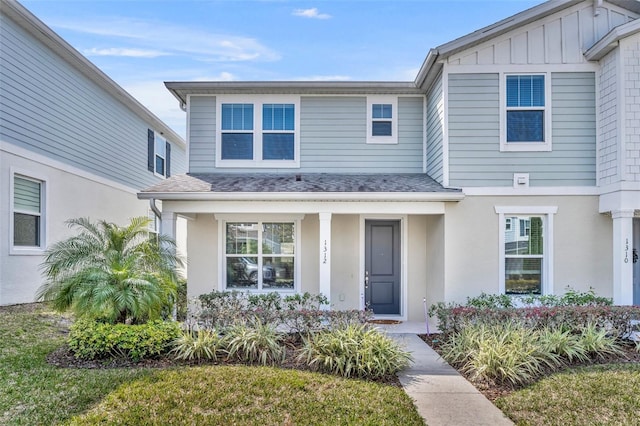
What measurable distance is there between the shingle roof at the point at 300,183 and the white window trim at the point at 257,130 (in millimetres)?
287

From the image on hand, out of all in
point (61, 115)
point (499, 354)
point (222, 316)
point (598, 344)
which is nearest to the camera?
point (499, 354)

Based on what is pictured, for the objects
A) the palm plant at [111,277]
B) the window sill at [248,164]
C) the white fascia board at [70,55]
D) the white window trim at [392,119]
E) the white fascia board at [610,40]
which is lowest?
the palm plant at [111,277]

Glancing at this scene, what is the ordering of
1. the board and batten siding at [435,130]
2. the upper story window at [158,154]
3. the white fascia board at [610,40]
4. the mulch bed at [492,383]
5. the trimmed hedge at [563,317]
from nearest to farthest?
the mulch bed at [492,383], the trimmed hedge at [563,317], the white fascia board at [610,40], the board and batten siding at [435,130], the upper story window at [158,154]

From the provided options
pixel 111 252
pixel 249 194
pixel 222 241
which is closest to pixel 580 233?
pixel 249 194

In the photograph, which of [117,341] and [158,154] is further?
[158,154]

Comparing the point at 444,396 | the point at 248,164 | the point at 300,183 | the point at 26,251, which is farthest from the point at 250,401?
the point at 26,251

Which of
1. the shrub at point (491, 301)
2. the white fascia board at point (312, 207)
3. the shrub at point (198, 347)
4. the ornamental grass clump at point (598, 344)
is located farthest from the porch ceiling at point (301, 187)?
the ornamental grass clump at point (598, 344)

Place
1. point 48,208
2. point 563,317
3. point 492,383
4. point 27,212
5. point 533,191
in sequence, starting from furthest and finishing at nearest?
point 48,208 < point 27,212 < point 533,191 < point 563,317 < point 492,383

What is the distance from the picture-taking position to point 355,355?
5449 millimetres

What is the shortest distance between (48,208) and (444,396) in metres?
10.1

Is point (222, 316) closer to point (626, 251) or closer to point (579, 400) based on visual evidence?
point (579, 400)

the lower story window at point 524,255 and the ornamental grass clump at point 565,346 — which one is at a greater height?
the lower story window at point 524,255

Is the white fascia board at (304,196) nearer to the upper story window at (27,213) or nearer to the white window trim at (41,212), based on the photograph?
the white window trim at (41,212)

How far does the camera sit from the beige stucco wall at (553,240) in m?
8.29
